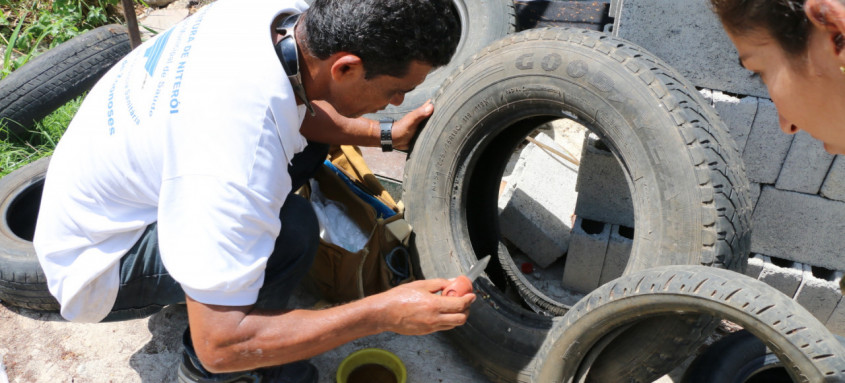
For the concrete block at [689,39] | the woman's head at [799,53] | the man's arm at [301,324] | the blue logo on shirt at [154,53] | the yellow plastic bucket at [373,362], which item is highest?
the woman's head at [799,53]

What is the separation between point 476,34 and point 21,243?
8.59 ft

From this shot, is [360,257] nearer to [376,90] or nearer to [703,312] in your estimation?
[376,90]

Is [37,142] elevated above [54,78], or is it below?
below

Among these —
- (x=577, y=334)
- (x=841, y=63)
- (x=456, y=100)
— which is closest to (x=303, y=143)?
(x=456, y=100)

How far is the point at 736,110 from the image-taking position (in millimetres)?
2498

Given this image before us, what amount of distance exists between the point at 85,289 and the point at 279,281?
64 centimetres

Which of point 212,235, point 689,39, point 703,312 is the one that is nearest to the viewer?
point 212,235

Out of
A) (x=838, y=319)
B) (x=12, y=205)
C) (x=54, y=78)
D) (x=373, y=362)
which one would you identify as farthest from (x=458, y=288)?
(x=54, y=78)

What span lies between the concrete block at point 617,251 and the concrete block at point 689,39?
0.76 meters

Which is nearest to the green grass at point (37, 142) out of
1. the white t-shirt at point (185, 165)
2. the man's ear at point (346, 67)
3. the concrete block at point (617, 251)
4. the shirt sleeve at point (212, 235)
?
the white t-shirt at point (185, 165)

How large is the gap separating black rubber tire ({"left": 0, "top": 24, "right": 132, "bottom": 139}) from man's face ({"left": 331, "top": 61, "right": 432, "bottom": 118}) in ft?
8.35

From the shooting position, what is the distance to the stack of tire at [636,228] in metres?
1.76

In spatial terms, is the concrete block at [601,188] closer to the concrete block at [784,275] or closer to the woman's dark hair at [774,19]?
the concrete block at [784,275]

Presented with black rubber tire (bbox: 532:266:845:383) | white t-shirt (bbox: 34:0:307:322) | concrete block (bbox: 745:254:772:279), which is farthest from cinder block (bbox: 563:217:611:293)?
white t-shirt (bbox: 34:0:307:322)
